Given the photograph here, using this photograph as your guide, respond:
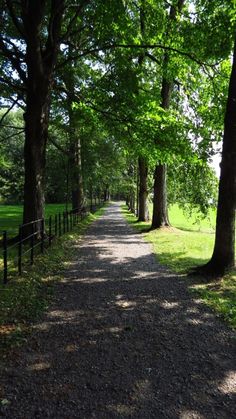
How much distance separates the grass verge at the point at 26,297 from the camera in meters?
5.36

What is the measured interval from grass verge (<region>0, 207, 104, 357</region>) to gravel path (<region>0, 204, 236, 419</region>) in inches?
8.4

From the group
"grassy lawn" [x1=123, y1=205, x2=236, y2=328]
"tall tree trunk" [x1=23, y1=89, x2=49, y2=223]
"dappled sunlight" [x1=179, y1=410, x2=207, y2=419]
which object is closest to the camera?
"dappled sunlight" [x1=179, y1=410, x2=207, y2=419]

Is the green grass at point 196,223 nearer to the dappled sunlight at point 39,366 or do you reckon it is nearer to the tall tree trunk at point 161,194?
the tall tree trunk at point 161,194

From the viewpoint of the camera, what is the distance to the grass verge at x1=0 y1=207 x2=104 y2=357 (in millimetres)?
5355

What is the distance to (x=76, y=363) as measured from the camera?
14.9 feet

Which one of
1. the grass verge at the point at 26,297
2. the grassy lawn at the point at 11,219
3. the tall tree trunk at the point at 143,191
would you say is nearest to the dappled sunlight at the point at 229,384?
the grass verge at the point at 26,297

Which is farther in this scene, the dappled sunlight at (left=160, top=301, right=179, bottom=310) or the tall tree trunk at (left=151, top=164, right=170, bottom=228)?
the tall tree trunk at (left=151, top=164, right=170, bottom=228)

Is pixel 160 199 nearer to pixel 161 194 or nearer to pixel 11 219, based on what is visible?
pixel 161 194

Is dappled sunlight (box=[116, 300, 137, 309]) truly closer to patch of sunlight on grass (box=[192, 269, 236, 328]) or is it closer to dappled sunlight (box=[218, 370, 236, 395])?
patch of sunlight on grass (box=[192, 269, 236, 328])

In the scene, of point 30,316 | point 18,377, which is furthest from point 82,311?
point 18,377

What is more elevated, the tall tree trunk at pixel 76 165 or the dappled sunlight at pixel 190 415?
the tall tree trunk at pixel 76 165

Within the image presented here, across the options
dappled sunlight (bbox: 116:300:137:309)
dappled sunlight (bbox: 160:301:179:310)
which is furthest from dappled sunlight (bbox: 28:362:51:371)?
dappled sunlight (bbox: 160:301:179:310)

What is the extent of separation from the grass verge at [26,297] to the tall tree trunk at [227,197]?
378 centimetres

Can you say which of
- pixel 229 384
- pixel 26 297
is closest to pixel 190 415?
pixel 229 384
